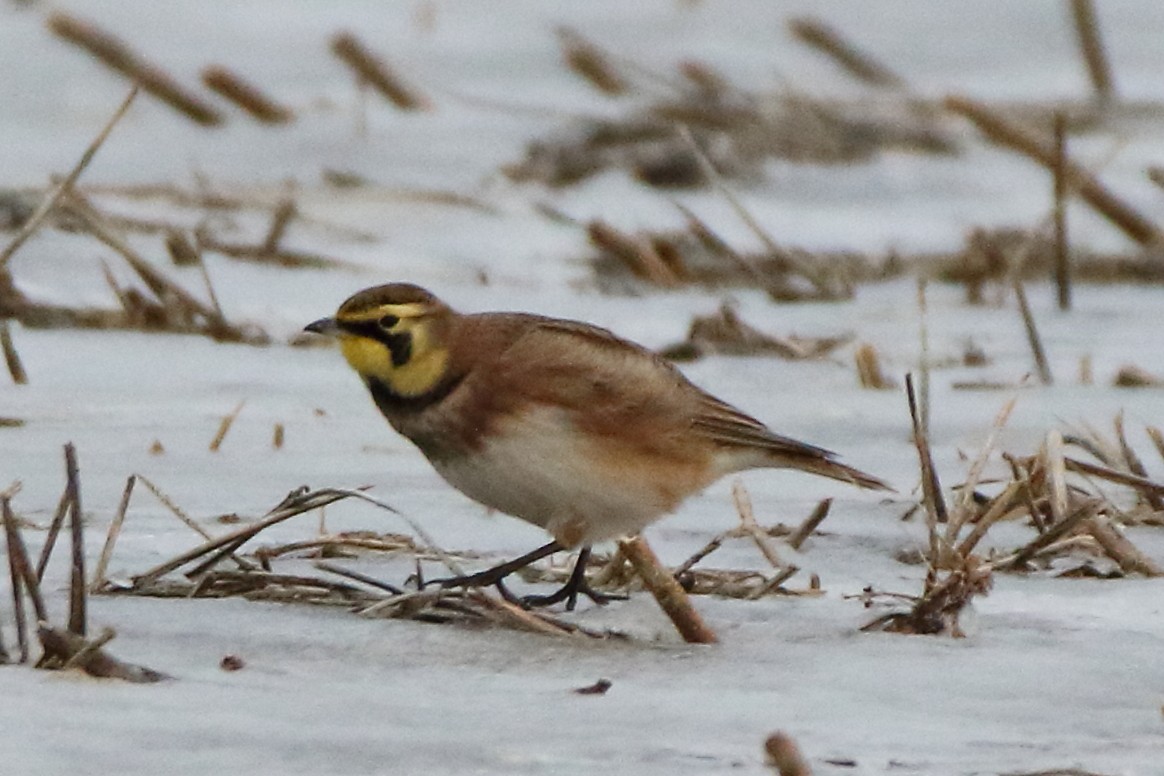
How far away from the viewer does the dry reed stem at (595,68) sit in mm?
11055

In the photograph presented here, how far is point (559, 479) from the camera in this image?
4.16 m

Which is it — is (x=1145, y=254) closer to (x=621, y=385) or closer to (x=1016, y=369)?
(x=1016, y=369)

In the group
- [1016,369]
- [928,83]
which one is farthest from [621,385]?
[928,83]

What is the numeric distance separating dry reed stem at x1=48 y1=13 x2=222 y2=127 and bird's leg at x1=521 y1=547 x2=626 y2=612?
19.7 ft

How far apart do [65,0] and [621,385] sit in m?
8.01

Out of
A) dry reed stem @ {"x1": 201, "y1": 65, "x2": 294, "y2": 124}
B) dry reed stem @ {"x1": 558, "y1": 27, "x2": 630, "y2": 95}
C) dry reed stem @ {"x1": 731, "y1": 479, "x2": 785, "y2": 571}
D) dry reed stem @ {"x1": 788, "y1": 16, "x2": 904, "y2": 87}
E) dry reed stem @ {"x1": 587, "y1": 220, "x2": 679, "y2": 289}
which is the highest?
dry reed stem @ {"x1": 788, "y1": 16, "x2": 904, "y2": 87}

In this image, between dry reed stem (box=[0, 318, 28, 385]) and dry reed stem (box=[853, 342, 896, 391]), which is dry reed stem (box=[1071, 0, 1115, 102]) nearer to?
dry reed stem (box=[853, 342, 896, 391])

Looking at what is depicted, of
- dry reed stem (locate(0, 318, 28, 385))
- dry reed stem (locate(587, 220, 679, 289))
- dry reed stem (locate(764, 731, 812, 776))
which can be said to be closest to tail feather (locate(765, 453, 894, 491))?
dry reed stem (locate(764, 731, 812, 776))

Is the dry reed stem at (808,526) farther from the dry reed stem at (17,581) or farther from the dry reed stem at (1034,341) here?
the dry reed stem at (1034,341)

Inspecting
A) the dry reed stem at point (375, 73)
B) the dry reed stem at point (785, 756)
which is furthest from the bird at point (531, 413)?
the dry reed stem at point (375, 73)

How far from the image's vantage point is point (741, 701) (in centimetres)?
342

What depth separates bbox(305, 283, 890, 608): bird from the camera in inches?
163

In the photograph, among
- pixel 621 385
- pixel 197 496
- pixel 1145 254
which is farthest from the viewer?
pixel 1145 254

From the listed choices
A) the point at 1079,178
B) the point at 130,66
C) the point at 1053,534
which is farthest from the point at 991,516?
the point at 130,66
